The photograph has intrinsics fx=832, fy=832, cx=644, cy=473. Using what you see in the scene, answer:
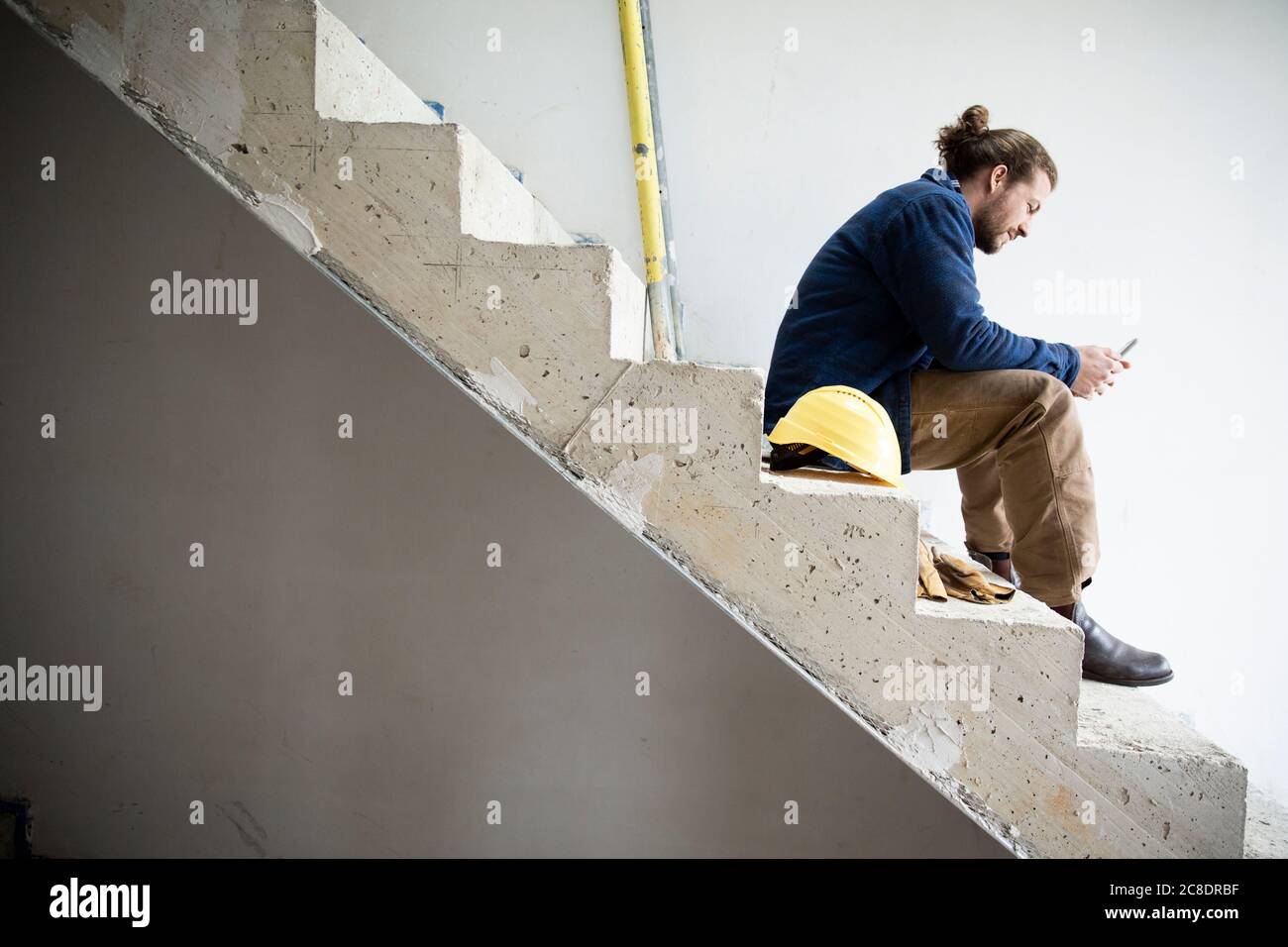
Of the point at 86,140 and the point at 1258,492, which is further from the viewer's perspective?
the point at 1258,492

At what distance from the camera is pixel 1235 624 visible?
112 inches

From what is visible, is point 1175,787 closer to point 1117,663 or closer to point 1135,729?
point 1135,729

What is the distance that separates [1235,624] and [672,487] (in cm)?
262

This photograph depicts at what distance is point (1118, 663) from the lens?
1.56 metres

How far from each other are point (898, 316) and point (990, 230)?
41 centimetres

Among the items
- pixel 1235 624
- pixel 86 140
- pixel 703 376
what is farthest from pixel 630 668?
pixel 1235 624

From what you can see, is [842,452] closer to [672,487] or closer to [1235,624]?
[672,487]

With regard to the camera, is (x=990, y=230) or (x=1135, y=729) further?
(x=990, y=230)

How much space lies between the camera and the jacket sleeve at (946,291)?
155cm

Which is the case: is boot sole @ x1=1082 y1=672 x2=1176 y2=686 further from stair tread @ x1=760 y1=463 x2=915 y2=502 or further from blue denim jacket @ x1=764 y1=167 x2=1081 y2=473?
stair tread @ x1=760 y1=463 x2=915 y2=502

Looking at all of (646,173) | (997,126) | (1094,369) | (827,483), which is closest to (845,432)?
(827,483)

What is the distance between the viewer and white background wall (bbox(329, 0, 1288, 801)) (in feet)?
A: 8.64

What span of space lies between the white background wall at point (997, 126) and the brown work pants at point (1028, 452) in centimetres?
116

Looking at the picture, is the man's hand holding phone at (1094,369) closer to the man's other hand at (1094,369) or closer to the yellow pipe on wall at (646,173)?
the man's other hand at (1094,369)
